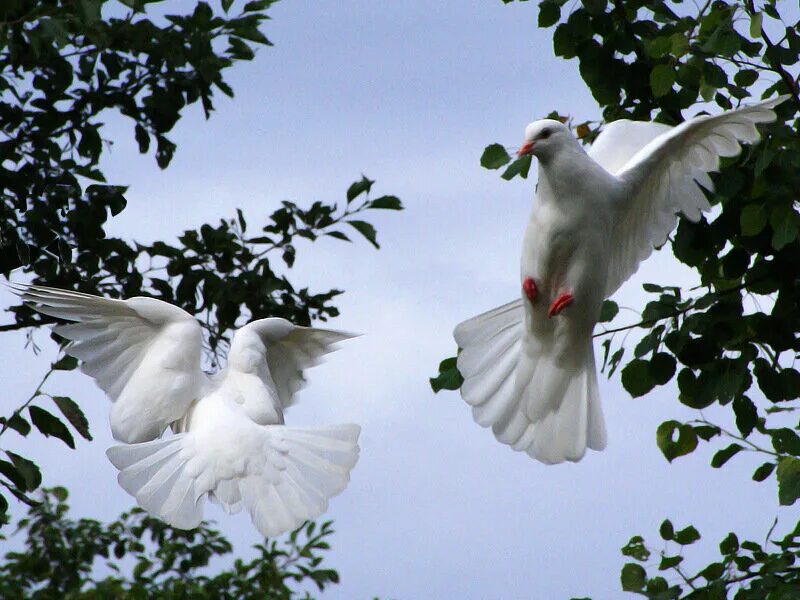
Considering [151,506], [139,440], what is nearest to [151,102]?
[139,440]

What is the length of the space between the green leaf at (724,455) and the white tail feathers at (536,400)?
374 millimetres

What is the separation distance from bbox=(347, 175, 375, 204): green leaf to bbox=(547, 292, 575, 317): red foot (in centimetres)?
141

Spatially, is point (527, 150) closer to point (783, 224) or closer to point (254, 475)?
point (783, 224)

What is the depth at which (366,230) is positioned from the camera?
495cm

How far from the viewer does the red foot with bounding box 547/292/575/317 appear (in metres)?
3.75

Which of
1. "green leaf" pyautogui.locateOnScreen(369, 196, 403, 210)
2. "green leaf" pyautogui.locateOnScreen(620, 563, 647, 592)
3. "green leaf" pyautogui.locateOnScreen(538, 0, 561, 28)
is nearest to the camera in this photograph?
"green leaf" pyautogui.locateOnScreen(538, 0, 561, 28)

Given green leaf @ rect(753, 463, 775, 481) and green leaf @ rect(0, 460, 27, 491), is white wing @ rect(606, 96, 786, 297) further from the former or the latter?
green leaf @ rect(0, 460, 27, 491)

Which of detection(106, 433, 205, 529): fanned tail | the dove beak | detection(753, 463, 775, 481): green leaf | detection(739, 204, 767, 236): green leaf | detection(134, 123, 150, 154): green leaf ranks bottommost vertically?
detection(753, 463, 775, 481): green leaf

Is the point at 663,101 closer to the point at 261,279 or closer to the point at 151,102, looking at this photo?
the point at 261,279

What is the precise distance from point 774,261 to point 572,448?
3.01 feet

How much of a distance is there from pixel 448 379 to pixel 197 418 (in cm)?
103

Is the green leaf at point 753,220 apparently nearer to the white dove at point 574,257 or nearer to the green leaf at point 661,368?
the white dove at point 574,257

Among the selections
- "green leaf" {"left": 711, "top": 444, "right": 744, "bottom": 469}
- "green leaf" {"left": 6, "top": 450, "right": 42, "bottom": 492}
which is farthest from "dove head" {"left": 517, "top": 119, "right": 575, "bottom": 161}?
"green leaf" {"left": 6, "top": 450, "right": 42, "bottom": 492}

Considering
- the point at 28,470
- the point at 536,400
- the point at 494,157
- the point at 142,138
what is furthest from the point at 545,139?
the point at 142,138
